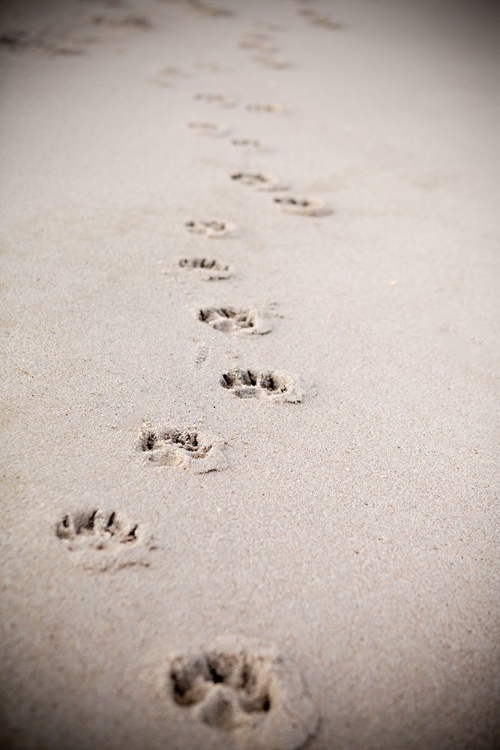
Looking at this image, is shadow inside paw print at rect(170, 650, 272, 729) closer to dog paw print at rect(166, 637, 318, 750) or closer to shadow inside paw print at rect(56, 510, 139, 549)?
dog paw print at rect(166, 637, 318, 750)

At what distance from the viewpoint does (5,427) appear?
5.79 ft

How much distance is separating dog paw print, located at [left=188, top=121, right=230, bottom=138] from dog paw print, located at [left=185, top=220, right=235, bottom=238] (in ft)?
4.47

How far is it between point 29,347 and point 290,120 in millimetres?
3341

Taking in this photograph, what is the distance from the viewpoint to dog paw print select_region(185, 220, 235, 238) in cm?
300

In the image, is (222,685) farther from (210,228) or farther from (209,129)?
(209,129)

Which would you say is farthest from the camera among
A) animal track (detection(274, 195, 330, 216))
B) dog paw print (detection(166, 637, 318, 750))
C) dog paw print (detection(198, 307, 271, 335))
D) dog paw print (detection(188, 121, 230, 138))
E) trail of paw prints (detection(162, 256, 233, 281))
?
dog paw print (detection(188, 121, 230, 138))

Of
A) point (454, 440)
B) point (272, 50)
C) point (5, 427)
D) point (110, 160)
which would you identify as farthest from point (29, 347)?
point (272, 50)

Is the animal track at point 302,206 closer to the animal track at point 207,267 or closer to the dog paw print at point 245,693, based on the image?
the animal track at point 207,267

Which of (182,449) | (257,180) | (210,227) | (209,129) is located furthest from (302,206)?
(182,449)

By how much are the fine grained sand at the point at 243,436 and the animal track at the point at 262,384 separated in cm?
1

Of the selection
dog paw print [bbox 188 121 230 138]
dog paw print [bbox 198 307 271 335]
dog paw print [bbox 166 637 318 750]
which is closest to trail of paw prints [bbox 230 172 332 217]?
dog paw print [bbox 188 121 230 138]

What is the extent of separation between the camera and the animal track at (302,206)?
131 inches

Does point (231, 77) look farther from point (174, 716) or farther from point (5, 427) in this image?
point (174, 716)

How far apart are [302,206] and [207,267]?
0.95 meters
